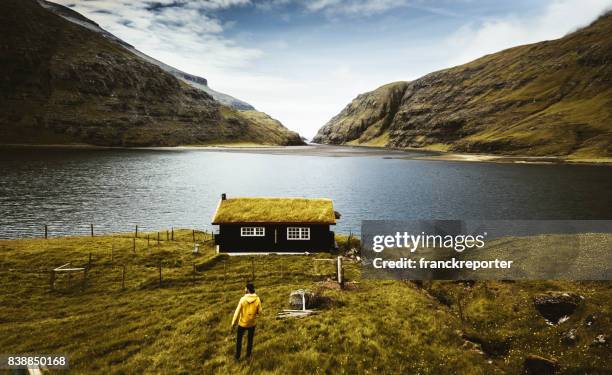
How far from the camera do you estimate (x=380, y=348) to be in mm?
15648

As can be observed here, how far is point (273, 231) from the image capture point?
39.1 metres

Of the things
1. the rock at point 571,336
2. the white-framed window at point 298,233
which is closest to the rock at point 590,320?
the rock at point 571,336

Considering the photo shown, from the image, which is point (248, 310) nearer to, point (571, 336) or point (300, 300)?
point (300, 300)

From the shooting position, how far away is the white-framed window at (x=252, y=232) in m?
39.0

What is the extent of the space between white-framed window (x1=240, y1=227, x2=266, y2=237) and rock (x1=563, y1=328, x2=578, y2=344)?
1147 inches

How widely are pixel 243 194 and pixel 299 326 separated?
71.7 m

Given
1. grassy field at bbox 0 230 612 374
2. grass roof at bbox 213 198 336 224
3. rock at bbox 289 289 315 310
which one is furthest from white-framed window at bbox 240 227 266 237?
rock at bbox 289 289 315 310

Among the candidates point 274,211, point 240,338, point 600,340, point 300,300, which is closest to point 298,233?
point 274,211

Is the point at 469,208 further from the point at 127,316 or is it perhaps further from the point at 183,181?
the point at 183,181

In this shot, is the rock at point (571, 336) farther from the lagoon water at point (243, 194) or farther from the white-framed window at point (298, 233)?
the lagoon water at point (243, 194)

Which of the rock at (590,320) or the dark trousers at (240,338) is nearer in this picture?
the dark trousers at (240,338)

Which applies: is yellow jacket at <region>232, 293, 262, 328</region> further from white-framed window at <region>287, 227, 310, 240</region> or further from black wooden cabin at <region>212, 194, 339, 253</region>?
white-framed window at <region>287, 227, 310, 240</region>

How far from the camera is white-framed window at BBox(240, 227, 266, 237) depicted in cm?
3900

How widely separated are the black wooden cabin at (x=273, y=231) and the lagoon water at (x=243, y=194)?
543 inches
